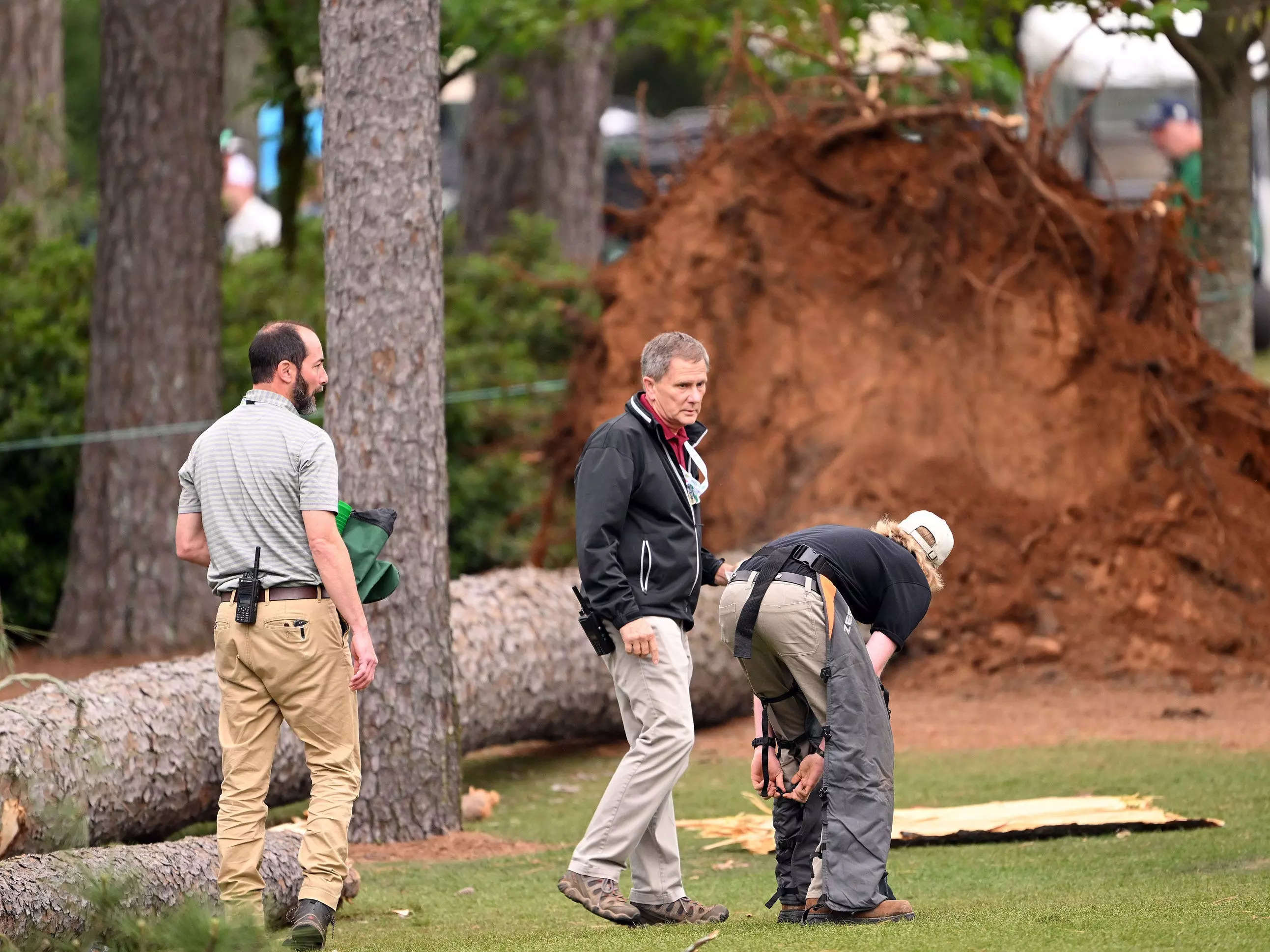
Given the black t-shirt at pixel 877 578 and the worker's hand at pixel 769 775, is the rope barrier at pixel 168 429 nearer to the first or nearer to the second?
the worker's hand at pixel 769 775

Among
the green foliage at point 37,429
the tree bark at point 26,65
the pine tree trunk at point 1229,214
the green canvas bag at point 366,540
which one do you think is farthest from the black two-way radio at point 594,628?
the tree bark at point 26,65

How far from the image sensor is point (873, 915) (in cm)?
530

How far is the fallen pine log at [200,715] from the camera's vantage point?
6348 millimetres

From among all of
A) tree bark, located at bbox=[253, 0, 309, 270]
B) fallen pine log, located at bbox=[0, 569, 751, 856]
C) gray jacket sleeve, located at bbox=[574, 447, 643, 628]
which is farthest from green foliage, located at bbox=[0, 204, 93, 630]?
gray jacket sleeve, located at bbox=[574, 447, 643, 628]

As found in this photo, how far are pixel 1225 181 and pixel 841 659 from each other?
8.64m

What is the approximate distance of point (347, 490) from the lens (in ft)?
25.7

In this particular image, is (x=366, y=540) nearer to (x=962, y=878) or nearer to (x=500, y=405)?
(x=962, y=878)

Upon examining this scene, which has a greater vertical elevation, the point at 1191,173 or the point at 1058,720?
the point at 1191,173

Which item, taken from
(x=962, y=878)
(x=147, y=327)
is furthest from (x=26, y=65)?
(x=962, y=878)

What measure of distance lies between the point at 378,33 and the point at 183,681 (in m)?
3.09

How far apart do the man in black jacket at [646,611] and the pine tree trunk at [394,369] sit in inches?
85.8

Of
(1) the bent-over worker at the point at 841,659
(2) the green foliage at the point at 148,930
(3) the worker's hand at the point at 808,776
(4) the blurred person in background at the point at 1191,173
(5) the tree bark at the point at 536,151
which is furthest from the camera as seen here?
(5) the tree bark at the point at 536,151

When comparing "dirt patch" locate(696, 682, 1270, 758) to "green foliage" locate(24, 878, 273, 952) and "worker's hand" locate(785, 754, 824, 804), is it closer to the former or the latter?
"worker's hand" locate(785, 754, 824, 804)

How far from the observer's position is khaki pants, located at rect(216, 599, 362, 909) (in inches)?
212
